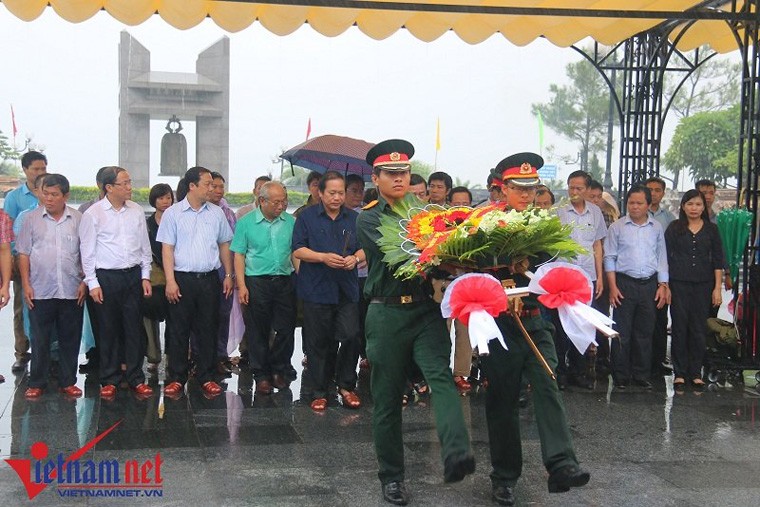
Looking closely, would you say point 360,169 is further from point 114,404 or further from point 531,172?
point 531,172

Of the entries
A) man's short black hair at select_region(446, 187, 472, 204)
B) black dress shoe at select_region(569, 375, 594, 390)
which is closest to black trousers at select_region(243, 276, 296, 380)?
man's short black hair at select_region(446, 187, 472, 204)

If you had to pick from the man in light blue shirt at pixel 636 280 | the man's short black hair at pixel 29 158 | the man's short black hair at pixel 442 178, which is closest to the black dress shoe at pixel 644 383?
the man in light blue shirt at pixel 636 280

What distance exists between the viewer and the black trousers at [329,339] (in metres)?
7.27

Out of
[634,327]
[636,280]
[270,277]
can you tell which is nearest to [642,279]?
[636,280]

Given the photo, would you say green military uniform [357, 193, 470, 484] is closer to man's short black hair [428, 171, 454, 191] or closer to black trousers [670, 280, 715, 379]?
man's short black hair [428, 171, 454, 191]

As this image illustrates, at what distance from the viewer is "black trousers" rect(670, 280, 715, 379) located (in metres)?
8.19

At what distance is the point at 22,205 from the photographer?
27.8ft

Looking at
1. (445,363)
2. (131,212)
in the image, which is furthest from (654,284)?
(131,212)

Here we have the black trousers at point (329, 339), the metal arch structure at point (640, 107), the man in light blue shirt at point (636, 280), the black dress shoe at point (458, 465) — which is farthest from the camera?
the metal arch structure at point (640, 107)

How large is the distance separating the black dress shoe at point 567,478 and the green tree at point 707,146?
48.1 m

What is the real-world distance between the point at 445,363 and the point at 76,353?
3782 millimetres

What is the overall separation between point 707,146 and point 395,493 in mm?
50437

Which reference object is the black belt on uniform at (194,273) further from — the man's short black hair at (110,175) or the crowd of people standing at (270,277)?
the man's short black hair at (110,175)

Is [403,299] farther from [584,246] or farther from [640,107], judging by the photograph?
[640,107]
